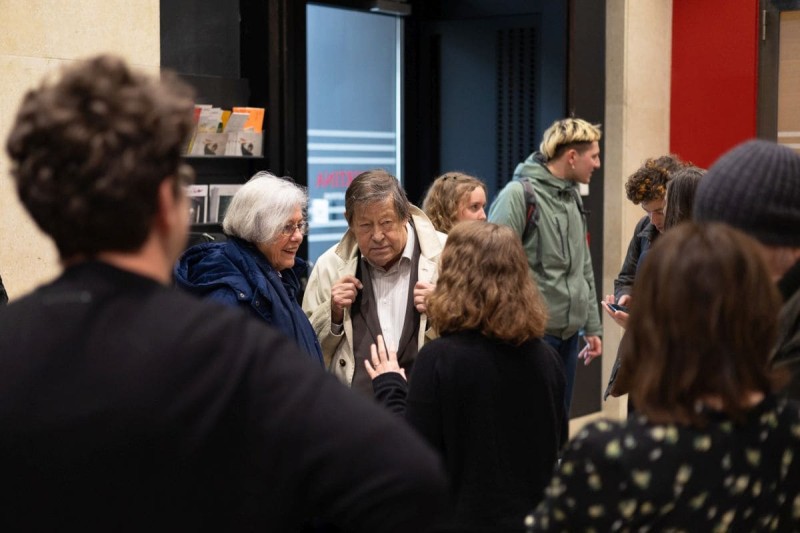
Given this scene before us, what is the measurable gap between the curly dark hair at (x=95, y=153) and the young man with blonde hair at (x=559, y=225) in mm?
4005

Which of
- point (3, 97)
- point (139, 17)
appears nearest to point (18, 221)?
point (3, 97)

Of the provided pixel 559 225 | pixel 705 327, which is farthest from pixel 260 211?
pixel 559 225

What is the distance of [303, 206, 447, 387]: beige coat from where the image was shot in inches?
134

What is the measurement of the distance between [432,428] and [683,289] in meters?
1.14

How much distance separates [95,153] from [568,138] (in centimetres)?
430

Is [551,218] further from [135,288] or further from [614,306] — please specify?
[135,288]

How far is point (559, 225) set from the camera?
5.28 metres

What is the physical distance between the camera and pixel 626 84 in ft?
22.4

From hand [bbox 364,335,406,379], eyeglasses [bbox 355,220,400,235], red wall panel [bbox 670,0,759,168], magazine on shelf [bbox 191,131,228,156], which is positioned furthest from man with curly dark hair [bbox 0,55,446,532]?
red wall panel [bbox 670,0,759,168]

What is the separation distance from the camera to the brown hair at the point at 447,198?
14.7 ft

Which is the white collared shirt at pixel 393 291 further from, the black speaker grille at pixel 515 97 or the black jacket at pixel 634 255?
the black speaker grille at pixel 515 97

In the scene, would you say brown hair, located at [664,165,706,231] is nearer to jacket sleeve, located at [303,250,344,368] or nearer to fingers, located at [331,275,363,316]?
fingers, located at [331,275,363,316]

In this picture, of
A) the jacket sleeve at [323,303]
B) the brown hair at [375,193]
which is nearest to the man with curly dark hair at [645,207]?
the brown hair at [375,193]

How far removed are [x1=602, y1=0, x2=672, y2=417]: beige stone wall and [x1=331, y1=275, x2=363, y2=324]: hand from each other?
3797mm
